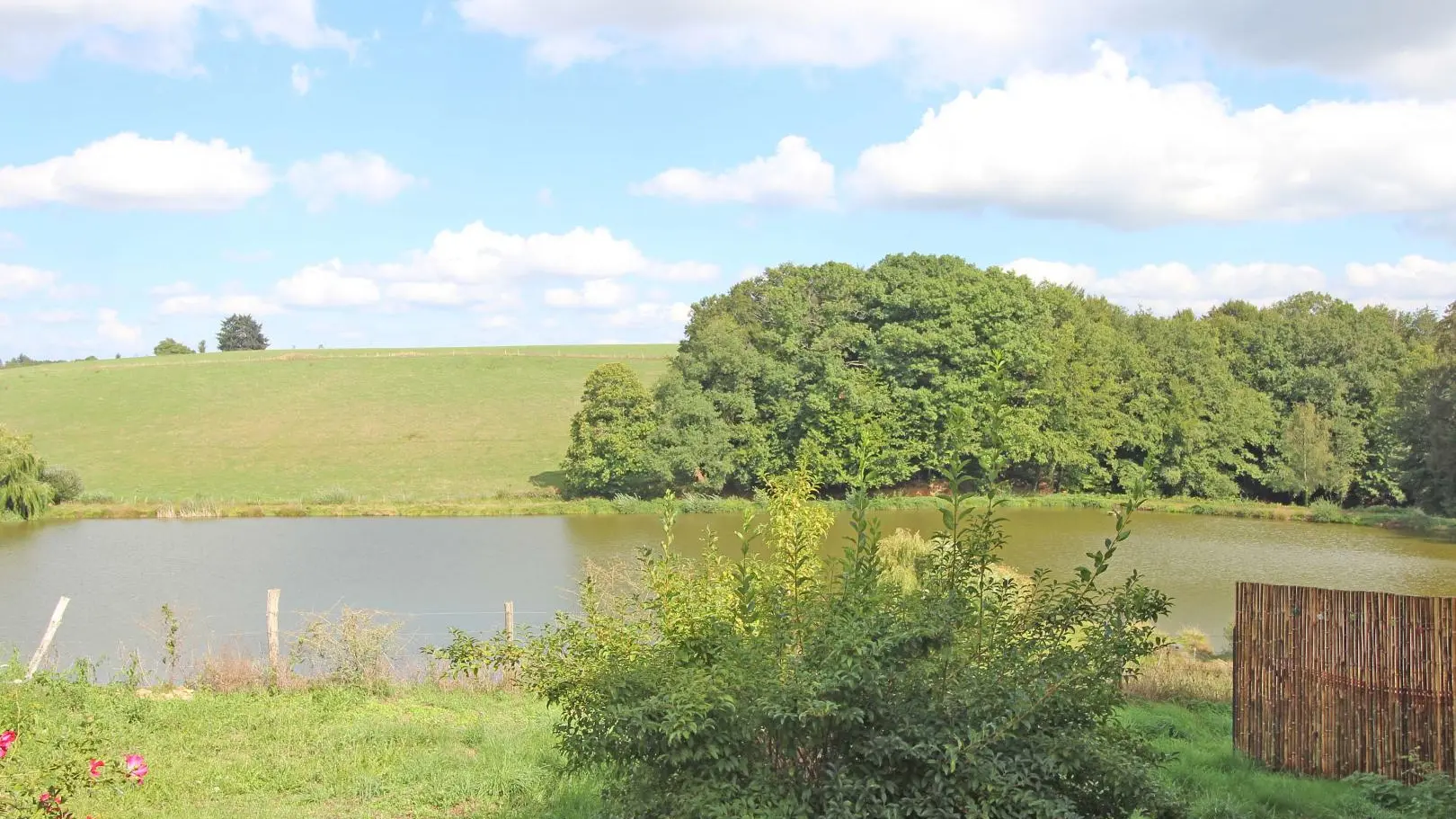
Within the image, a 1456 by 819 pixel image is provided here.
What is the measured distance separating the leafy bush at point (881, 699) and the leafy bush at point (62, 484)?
44199 millimetres

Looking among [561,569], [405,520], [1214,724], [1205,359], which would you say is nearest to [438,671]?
[1214,724]

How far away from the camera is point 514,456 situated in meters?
51.5

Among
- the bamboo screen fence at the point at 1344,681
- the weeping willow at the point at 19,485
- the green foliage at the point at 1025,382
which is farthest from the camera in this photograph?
the green foliage at the point at 1025,382

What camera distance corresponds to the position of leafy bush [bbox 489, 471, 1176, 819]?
3600mm

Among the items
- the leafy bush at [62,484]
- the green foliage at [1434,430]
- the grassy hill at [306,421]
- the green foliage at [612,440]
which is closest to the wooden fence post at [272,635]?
the green foliage at [612,440]

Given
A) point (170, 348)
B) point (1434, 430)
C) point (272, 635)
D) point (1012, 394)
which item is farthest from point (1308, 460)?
point (170, 348)

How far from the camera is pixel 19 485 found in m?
37.3

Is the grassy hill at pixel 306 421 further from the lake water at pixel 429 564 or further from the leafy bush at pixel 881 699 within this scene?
the leafy bush at pixel 881 699

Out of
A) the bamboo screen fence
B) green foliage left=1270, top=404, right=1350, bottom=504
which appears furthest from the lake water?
the bamboo screen fence

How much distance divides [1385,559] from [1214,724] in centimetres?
2391

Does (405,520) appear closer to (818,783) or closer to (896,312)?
(896,312)

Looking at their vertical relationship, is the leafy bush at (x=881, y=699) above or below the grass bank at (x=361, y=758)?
above

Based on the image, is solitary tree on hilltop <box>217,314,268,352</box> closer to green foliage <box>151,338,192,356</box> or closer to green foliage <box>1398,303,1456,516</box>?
green foliage <box>151,338,192,356</box>

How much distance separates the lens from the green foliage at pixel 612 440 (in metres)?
42.7
